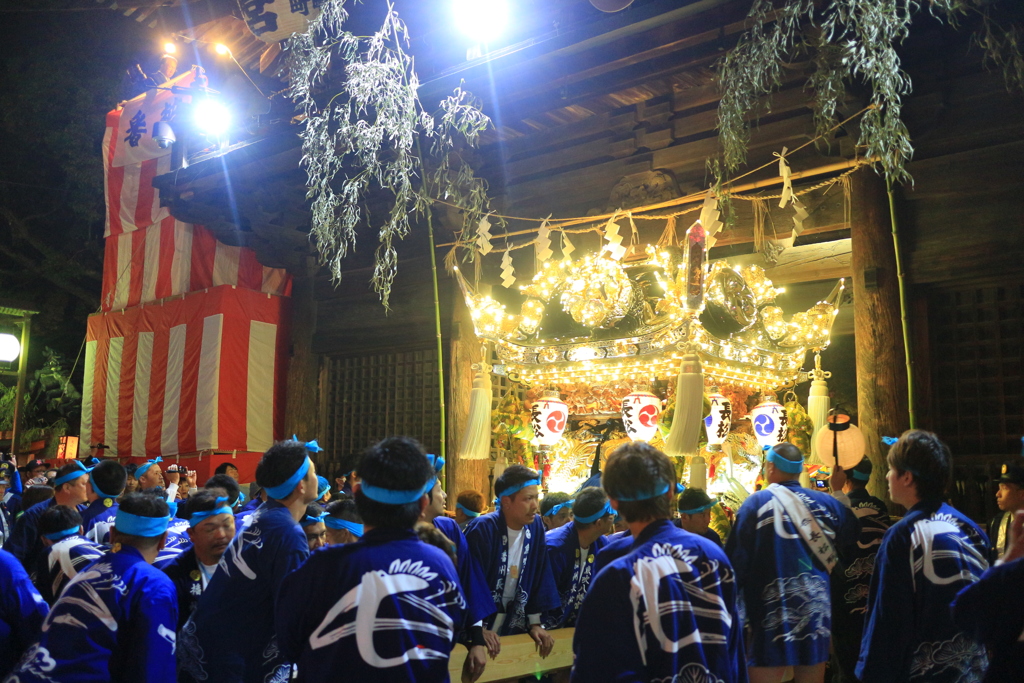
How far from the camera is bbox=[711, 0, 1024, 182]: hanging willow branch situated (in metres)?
6.30

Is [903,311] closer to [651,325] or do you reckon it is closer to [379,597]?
[651,325]

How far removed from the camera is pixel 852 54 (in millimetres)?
6508

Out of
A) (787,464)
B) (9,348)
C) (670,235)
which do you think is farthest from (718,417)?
(9,348)

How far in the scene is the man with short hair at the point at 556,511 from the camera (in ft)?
20.8

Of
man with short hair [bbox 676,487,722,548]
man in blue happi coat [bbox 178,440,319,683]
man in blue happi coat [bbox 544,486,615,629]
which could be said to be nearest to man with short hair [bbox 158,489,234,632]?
man in blue happi coat [bbox 178,440,319,683]

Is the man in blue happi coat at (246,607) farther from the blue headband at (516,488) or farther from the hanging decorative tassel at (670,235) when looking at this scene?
the hanging decorative tassel at (670,235)

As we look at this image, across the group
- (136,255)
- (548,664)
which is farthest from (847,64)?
(136,255)

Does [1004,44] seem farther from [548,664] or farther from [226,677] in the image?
[226,677]

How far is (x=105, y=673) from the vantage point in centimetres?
287

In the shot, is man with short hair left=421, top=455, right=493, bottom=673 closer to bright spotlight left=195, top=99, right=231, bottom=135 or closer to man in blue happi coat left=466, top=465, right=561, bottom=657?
man in blue happi coat left=466, top=465, right=561, bottom=657

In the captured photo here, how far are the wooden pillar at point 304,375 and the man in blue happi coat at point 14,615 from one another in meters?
8.39

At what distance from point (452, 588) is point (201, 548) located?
4.83 ft

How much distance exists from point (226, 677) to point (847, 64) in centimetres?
634

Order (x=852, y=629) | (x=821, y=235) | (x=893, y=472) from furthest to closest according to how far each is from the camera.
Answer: (x=821, y=235) < (x=852, y=629) < (x=893, y=472)
